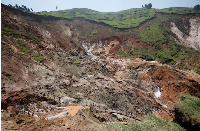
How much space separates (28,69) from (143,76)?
2211 cm

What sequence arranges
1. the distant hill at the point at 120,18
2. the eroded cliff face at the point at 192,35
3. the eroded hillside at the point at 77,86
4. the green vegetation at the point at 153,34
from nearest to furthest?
the eroded hillside at the point at 77,86, the green vegetation at the point at 153,34, the eroded cliff face at the point at 192,35, the distant hill at the point at 120,18

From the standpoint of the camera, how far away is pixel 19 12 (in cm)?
3934

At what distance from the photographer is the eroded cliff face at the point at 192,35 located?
4856cm

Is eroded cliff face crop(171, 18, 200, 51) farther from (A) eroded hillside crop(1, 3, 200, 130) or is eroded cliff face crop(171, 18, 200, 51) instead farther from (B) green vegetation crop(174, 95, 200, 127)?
(B) green vegetation crop(174, 95, 200, 127)

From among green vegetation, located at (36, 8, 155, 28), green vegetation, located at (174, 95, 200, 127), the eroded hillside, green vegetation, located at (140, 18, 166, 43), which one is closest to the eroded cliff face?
green vegetation, located at (140, 18, 166, 43)

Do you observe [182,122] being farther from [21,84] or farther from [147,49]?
[147,49]

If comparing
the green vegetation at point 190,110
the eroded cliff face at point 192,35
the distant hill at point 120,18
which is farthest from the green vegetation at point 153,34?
the green vegetation at point 190,110

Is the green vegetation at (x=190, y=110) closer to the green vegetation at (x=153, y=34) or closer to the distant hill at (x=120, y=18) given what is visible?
the green vegetation at (x=153, y=34)

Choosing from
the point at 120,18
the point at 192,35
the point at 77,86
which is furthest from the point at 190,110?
the point at 120,18

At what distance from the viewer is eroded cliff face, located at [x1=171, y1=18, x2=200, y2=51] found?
48559mm

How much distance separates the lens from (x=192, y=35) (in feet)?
170

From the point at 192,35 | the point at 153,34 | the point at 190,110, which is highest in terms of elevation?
the point at 153,34

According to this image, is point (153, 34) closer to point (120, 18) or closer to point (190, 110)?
point (120, 18)

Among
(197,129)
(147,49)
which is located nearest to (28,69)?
(197,129)
